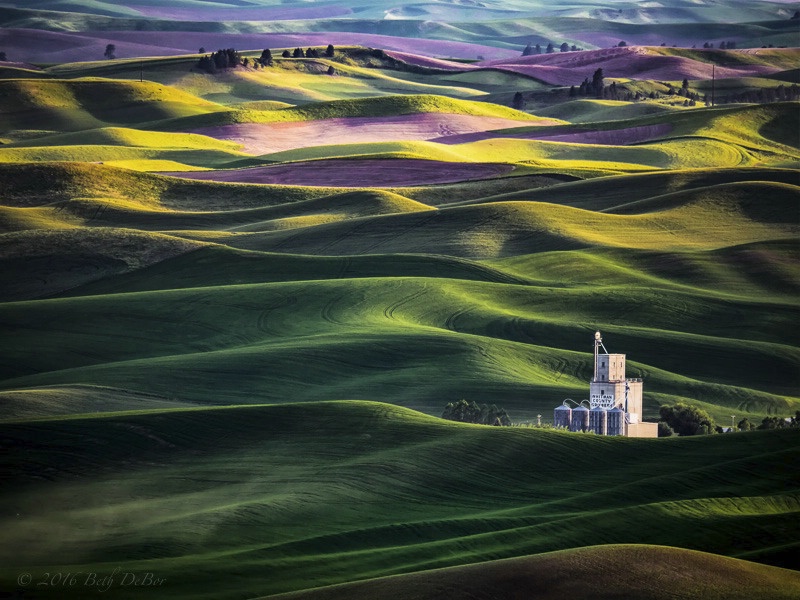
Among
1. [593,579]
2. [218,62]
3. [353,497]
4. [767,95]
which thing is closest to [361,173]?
[767,95]

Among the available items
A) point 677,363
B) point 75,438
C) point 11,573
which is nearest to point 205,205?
point 677,363

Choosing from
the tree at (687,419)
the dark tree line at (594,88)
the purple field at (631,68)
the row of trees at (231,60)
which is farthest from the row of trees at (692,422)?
the row of trees at (231,60)

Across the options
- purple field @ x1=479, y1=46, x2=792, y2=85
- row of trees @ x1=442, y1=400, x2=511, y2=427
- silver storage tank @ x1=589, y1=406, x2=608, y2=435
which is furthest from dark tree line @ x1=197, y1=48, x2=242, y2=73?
silver storage tank @ x1=589, y1=406, x2=608, y2=435

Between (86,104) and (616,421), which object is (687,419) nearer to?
(616,421)

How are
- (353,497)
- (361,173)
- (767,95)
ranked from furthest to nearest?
→ (767,95) < (361,173) < (353,497)

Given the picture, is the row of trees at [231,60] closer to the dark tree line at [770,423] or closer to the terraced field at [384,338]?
the terraced field at [384,338]

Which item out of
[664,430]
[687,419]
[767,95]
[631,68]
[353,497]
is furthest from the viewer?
[631,68]
